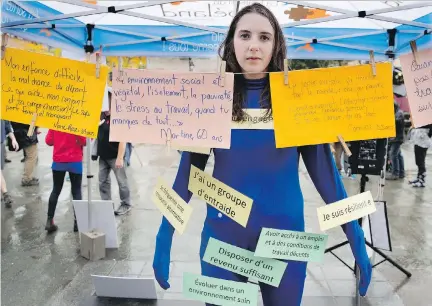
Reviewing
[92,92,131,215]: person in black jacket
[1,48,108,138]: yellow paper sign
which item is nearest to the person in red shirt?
[92,92,131,215]: person in black jacket

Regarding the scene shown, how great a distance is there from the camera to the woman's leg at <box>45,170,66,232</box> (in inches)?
217

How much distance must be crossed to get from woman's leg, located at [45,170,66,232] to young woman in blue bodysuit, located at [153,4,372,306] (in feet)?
12.6

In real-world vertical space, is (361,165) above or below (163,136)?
below

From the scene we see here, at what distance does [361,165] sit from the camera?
4.41 metres

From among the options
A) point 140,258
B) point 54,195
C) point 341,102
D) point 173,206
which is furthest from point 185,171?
point 54,195

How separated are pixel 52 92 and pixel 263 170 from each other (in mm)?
1098

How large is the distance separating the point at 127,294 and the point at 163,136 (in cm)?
226

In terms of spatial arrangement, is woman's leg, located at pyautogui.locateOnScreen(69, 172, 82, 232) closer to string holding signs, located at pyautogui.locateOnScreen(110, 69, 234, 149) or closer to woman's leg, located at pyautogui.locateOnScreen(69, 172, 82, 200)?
woman's leg, located at pyautogui.locateOnScreen(69, 172, 82, 200)

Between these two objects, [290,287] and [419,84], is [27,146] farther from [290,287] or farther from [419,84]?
[419,84]

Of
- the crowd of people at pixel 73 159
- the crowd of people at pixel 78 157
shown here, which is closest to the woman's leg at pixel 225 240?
the crowd of people at pixel 73 159

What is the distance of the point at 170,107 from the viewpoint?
2027 mm

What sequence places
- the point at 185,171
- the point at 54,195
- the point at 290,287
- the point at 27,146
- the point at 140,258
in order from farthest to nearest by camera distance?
the point at 27,146 → the point at 54,195 → the point at 140,258 → the point at 185,171 → the point at 290,287

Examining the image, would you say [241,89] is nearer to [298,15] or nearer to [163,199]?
[163,199]

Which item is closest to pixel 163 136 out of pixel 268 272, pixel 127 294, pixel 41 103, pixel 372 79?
pixel 41 103
